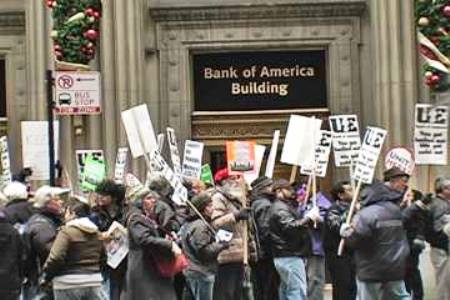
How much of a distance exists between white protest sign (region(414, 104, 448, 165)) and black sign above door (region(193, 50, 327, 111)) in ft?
22.9

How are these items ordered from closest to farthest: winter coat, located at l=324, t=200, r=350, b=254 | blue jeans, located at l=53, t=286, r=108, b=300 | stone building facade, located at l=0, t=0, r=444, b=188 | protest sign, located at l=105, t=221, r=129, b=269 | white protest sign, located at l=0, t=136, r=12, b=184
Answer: blue jeans, located at l=53, t=286, r=108, b=300 → protest sign, located at l=105, t=221, r=129, b=269 → winter coat, located at l=324, t=200, r=350, b=254 → white protest sign, located at l=0, t=136, r=12, b=184 → stone building facade, located at l=0, t=0, r=444, b=188

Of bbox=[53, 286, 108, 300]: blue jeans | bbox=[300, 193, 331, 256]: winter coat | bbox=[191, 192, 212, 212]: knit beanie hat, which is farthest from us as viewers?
bbox=[300, 193, 331, 256]: winter coat

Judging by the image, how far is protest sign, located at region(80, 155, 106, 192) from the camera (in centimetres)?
1580

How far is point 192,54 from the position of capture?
20.8 m

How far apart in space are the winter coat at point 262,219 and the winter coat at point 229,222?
620 millimetres

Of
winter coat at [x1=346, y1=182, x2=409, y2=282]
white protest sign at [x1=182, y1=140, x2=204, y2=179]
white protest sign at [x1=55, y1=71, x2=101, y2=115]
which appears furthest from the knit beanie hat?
white protest sign at [x1=55, y1=71, x2=101, y2=115]

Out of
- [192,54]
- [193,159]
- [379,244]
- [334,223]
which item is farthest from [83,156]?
[379,244]

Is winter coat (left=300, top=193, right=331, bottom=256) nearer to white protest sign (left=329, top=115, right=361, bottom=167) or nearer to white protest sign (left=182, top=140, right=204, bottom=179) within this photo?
white protest sign (left=329, top=115, right=361, bottom=167)

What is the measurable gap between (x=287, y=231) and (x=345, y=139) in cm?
193

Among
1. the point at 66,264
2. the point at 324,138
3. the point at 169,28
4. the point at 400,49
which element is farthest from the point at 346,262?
the point at 169,28

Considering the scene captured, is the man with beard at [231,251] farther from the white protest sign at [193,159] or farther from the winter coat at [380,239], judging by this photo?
the white protest sign at [193,159]

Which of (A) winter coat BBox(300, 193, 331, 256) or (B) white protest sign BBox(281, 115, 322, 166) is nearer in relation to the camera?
(A) winter coat BBox(300, 193, 331, 256)

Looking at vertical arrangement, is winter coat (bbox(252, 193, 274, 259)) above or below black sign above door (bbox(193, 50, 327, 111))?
below

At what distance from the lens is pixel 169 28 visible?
20.7 m
